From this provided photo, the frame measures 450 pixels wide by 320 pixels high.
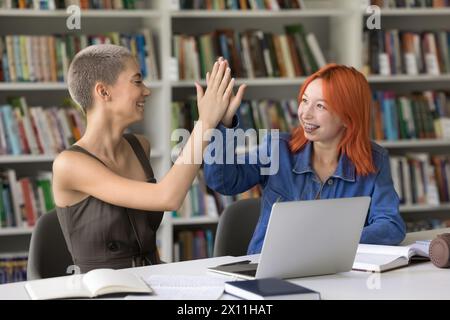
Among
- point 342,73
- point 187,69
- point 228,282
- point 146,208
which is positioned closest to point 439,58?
point 187,69

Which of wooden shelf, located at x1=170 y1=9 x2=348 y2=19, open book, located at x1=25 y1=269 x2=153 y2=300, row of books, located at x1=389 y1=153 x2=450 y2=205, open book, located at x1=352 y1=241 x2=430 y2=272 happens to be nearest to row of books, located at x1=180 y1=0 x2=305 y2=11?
wooden shelf, located at x1=170 y1=9 x2=348 y2=19

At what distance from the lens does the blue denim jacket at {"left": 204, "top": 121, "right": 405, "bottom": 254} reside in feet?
7.98

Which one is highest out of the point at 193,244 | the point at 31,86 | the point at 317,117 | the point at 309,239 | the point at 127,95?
the point at 31,86

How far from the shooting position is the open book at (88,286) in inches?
67.4

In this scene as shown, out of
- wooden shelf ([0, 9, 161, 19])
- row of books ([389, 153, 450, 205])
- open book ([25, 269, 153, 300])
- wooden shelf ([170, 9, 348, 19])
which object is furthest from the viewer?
row of books ([389, 153, 450, 205])

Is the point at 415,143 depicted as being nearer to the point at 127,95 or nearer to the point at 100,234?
the point at 127,95

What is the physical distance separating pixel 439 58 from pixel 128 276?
300 cm

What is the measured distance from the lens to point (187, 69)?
4043 millimetres

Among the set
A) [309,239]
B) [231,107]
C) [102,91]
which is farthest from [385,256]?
[102,91]

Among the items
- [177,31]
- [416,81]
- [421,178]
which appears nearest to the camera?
[177,31]

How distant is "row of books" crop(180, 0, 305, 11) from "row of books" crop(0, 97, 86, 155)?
786mm

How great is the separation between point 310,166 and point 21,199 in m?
1.83

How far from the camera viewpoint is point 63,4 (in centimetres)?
381

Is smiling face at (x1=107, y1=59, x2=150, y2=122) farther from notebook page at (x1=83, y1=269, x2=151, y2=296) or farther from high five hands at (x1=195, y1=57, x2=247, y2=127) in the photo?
notebook page at (x1=83, y1=269, x2=151, y2=296)
